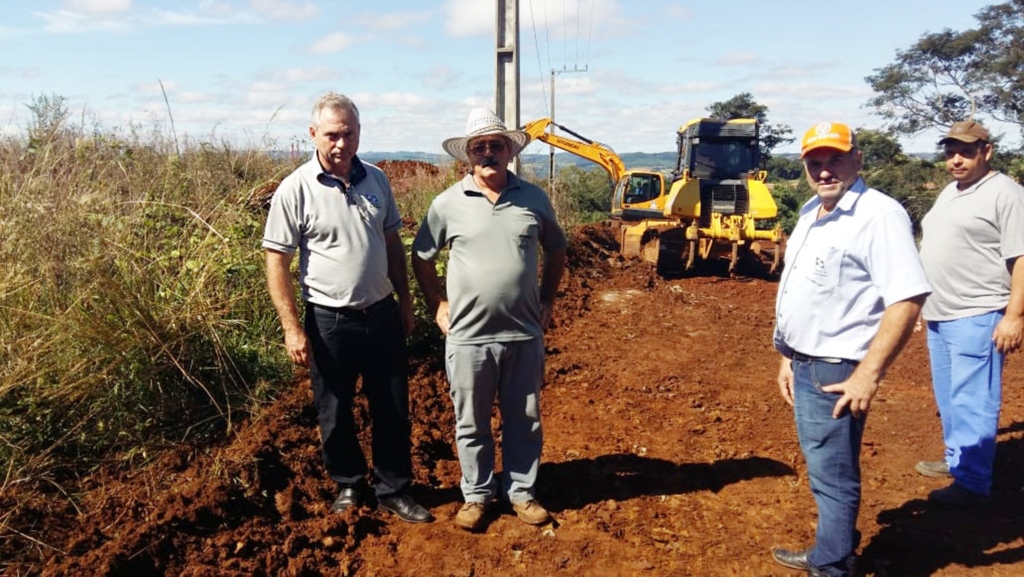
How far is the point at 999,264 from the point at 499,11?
8145 millimetres

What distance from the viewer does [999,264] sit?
3.53 m

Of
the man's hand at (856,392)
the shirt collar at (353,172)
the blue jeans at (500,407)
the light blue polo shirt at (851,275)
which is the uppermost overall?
the shirt collar at (353,172)

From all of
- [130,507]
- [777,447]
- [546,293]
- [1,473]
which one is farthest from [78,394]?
[777,447]

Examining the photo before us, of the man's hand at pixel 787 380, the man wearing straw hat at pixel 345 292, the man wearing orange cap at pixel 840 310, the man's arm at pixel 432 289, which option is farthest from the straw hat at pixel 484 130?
the man's hand at pixel 787 380

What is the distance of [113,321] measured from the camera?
147 inches

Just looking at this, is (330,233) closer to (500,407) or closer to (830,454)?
(500,407)

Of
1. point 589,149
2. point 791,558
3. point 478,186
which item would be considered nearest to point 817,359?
point 791,558

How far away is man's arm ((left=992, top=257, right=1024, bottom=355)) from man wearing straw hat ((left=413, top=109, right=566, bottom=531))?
211cm

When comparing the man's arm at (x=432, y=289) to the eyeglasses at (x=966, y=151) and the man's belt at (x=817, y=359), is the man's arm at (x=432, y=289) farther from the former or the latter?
the eyeglasses at (x=966, y=151)

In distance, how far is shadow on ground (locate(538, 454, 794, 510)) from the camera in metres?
3.87

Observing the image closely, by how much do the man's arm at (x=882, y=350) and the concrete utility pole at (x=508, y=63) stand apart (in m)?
8.11

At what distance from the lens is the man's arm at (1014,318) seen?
336 centimetres

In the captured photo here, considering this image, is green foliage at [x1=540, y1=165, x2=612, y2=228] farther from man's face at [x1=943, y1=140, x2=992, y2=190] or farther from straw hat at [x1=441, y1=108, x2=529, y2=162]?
straw hat at [x1=441, y1=108, x2=529, y2=162]

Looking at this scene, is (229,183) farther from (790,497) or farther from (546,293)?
(790,497)
